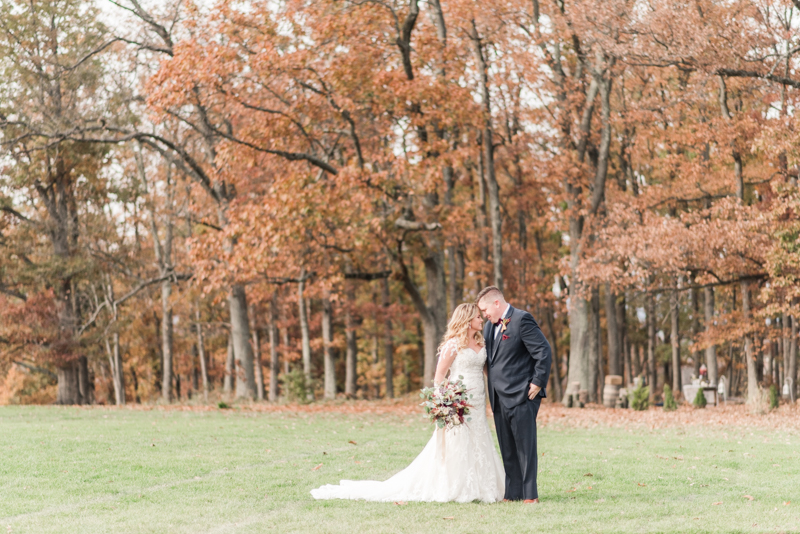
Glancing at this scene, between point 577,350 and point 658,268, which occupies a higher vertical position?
point 658,268

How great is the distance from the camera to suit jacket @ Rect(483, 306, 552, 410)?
7096 millimetres

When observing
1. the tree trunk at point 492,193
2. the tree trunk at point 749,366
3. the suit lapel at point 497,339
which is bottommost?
the tree trunk at point 749,366

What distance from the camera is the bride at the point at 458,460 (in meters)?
7.09

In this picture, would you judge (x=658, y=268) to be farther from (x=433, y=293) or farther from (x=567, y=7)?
(x=567, y=7)

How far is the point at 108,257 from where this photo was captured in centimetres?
2672

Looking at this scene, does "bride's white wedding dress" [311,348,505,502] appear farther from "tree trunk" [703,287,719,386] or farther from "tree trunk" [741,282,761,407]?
"tree trunk" [703,287,719,386]

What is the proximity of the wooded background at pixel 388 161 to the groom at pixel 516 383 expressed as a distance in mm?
11547

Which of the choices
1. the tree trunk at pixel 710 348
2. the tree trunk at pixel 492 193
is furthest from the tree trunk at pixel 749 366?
the tree trunk at pixel 492 193

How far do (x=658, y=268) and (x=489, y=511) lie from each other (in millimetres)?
15974

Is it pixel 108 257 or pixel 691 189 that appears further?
pixel 108 257

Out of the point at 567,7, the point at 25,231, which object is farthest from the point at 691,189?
the point at 25,231

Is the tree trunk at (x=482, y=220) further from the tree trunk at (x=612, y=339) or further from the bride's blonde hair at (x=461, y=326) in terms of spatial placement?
the bride's blonde hair at (x=461, y=326)

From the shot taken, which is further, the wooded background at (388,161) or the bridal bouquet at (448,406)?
the wooded background at (388,161)

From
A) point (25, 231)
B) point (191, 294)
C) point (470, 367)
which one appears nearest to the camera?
point (470, 367)
